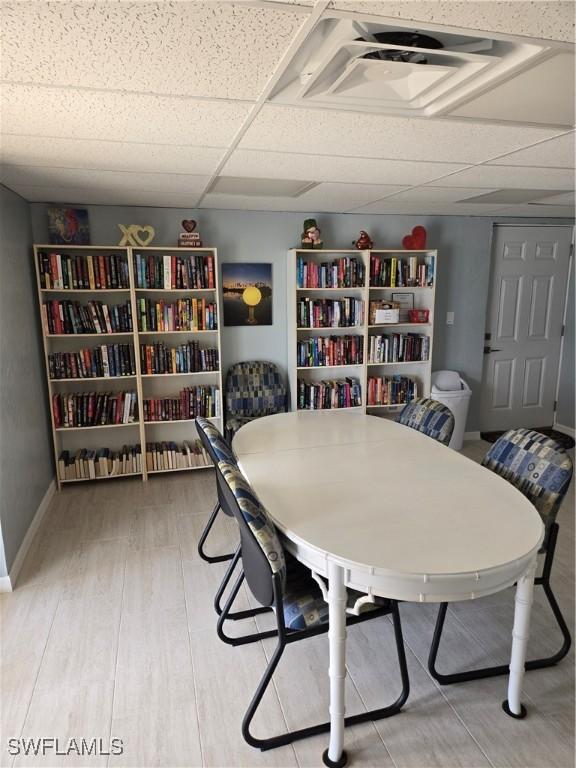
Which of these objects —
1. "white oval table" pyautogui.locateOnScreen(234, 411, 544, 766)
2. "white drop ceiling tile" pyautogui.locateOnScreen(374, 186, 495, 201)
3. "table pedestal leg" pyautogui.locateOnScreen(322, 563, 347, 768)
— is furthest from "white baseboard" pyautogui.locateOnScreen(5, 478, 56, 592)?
"white drop ceiling tile" pyautogui.locateOnScreen(374, 186, 495, 201)

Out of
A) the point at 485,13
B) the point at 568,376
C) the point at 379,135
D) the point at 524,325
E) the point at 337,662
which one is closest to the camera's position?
the point at 485,13

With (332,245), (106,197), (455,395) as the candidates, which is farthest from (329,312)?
(106,197)

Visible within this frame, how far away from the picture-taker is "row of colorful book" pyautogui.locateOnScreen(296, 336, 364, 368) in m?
4.13

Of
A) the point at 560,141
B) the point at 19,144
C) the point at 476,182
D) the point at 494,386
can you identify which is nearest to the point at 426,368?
the point at 494,386

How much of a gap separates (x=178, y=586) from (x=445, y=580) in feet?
5.39

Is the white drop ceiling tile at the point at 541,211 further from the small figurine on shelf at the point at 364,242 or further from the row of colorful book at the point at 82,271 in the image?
the row of colorful book at the point at 82,271

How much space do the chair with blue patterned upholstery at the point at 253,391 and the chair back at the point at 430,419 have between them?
1339mm

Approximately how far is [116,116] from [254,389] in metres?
2.62

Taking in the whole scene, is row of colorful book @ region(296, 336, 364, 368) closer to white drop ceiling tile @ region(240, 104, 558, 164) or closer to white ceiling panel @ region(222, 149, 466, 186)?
white ceiling panel @ region(222, 149, 466, 186)

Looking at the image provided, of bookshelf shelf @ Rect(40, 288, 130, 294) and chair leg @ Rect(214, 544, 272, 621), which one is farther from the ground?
bookshelf shelf @ Rect(40, 288, 130, 294)

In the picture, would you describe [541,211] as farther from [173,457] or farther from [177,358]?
[173,457]

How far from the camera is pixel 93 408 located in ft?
12.2

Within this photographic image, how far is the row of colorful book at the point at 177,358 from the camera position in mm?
3785

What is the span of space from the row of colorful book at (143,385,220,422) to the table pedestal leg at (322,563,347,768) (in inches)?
101
